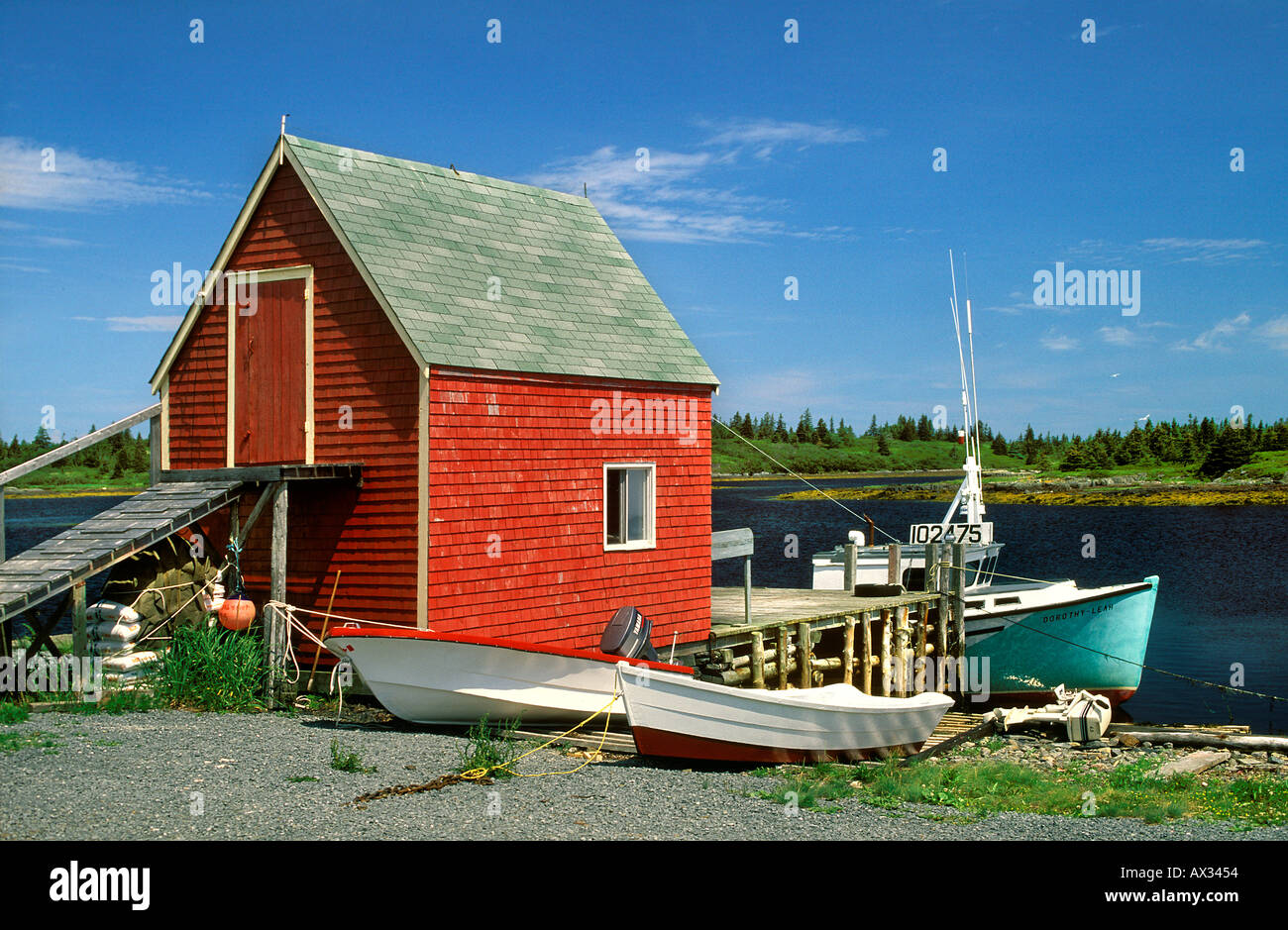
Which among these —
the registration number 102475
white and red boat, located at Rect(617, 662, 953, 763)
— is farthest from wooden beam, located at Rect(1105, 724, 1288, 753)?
the registration number 102475

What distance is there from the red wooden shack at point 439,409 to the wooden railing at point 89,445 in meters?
0.20

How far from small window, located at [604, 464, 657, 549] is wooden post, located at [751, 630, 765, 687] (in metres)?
2.47

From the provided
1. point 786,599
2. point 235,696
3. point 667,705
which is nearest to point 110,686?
point 235,696

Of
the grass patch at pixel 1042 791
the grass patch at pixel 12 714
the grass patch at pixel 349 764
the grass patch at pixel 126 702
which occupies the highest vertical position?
the grass patch at pixel 12 714

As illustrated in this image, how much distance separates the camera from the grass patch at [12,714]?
13.1 meters

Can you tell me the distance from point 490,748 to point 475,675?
1761 millimetres

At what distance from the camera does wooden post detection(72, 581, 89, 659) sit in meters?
14.5

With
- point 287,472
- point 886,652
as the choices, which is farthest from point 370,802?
point 886,652

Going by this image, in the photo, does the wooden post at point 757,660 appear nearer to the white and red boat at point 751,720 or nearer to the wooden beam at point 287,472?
the white and red boat at point 751,720

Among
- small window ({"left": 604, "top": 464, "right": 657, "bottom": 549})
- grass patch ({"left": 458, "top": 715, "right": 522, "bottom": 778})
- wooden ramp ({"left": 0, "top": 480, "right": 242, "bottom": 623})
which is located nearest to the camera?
grass patch ({"left": 458, "top": 715, "right": 522, "bottom": 778})

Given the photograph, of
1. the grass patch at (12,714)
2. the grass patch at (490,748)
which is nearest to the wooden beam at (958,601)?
the grass patch at (490,748)

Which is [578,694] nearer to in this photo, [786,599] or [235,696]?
[235,696]

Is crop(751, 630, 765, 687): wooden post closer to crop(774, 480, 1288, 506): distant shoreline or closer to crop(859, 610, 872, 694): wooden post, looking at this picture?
crop(859, 610, 872, 694): wooden post

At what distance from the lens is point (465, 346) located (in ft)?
51.4
